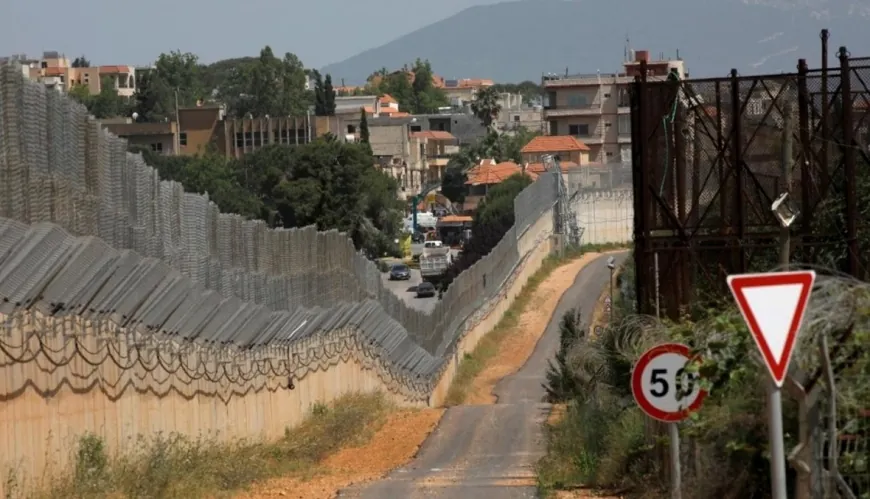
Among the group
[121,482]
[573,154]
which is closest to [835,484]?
[121,482]

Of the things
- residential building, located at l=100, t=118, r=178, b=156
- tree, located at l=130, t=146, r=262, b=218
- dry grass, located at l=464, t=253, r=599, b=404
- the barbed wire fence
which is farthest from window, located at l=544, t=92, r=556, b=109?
the barbed wire fence

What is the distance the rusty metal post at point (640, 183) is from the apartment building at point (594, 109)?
106 metres

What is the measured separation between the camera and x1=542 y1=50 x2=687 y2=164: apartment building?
133 m

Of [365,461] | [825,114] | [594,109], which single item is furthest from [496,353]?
[594,109]

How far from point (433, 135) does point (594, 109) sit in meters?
53.2

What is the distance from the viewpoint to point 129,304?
22.0m

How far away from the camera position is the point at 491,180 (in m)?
137

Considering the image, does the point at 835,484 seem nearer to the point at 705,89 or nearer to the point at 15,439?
the point at 15,439

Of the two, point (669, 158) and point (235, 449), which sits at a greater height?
point (669, 158)

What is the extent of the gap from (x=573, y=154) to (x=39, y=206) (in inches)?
4479

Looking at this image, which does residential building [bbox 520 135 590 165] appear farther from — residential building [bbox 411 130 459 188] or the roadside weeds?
the roadside weeds

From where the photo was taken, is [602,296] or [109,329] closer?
[109,329]

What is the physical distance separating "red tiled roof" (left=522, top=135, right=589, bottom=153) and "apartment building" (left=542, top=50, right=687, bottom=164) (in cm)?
143

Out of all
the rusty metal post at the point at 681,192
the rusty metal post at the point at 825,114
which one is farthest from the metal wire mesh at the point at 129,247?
the rusty metal post at the point at 825,114
